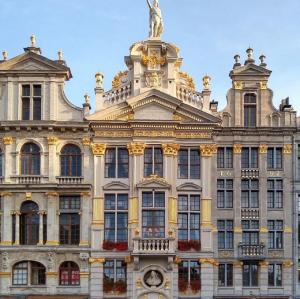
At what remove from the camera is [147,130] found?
5144 centimetres

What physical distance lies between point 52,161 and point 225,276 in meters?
12.5

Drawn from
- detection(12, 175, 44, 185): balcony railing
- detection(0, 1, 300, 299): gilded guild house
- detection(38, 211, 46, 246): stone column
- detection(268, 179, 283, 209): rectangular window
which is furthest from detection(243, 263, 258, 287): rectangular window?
detection(12, 175, 44, 185): balcony railing

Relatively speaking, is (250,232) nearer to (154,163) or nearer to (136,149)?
(154,163)

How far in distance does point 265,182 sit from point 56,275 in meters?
13.8

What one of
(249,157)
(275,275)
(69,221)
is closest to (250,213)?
(249,157)

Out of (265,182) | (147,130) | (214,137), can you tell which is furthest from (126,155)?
(265,182)

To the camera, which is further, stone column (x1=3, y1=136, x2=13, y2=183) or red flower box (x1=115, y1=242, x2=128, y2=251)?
stone column (x1=3, y1=136, x2=13, y2=183)

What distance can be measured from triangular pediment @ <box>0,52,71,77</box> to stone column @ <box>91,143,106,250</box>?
5.21 meters

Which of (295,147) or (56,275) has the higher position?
(295,147)

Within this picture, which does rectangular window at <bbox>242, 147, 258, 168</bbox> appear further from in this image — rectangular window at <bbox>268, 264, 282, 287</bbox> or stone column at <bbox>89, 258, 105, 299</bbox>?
stone column at <bbox>89, 258, 105, 299</bbox>

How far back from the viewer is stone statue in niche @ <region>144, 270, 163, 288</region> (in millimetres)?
50062

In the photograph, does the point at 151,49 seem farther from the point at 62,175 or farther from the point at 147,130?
the point at 62,175

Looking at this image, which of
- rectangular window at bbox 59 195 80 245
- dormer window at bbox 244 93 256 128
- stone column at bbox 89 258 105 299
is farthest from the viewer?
dormer window at bbox 244 93 256 128

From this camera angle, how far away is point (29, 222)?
50.9m
